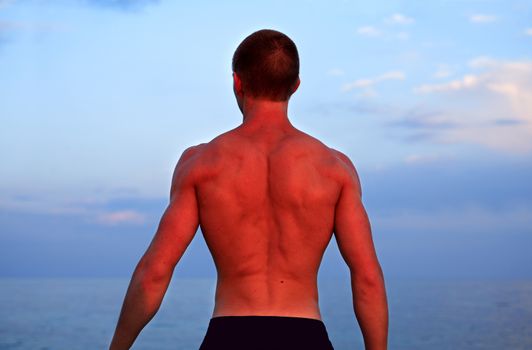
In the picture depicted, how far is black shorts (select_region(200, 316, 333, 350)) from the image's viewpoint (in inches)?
185

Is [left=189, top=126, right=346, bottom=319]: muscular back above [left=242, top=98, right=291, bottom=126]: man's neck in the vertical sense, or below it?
below

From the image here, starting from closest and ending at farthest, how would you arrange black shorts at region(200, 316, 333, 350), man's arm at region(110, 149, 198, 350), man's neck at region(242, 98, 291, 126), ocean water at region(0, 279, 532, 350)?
black shorts at region(200, 316, 333, 350) < man's arm at region(110, 149, 198, 350) < man's neck at region(242, 98, 291, 126) < ocean water at region(0, 279, 532, 350)

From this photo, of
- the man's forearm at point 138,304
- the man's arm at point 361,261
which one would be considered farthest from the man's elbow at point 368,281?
the man's forearm at point 138,304

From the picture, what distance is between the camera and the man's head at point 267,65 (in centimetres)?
493

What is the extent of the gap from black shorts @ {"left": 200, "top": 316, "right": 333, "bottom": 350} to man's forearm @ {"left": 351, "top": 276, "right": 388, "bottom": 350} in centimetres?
35

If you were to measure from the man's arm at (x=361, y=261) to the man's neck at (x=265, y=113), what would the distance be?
0.44m

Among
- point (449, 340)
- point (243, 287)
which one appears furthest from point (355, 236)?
point (449, 340)

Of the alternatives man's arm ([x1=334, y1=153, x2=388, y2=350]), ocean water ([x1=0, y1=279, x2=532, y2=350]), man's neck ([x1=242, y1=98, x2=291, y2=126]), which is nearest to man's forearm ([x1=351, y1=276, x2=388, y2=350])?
man's arm ([x1=334, y1=153, x2=388, y2=350])

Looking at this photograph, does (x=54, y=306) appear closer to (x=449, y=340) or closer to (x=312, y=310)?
(x=449, y=340)

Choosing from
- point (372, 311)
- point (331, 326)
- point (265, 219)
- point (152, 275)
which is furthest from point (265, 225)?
point (331, 326)

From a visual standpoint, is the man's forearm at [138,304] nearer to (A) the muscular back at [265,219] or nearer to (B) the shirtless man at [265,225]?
(B) the shirtless man at [265,225]

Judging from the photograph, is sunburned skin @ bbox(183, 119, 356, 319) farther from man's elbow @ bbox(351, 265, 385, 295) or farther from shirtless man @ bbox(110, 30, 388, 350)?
man's elbow @ bbox(351, 265, 385, 295)

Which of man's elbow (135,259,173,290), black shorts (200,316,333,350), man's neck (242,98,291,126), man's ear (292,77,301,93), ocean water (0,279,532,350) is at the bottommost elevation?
ocean water (0,279,532,350)

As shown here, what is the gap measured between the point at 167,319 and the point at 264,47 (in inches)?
2915
